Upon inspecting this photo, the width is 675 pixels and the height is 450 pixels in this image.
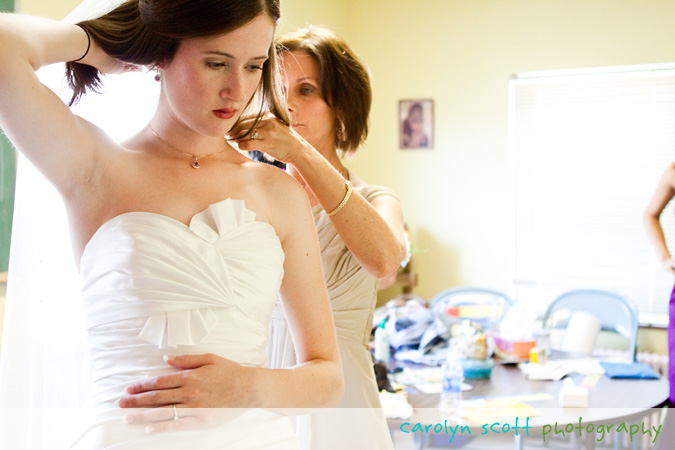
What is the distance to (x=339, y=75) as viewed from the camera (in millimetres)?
1724

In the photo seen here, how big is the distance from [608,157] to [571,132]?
31 centimetres

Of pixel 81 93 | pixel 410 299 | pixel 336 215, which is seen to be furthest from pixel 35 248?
pixel 410 299

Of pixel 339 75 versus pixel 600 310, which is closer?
pixel 339 75

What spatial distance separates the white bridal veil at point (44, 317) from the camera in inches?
50.8

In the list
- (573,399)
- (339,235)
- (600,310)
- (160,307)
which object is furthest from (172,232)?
(600,310)

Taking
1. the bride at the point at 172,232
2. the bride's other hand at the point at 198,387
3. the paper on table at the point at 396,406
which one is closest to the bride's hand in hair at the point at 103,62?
the bride at the point at 172,232

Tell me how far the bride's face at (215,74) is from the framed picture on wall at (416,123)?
4195mm

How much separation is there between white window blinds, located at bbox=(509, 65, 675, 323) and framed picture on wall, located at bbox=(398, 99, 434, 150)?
616 mm

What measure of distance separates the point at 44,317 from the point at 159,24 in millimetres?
622

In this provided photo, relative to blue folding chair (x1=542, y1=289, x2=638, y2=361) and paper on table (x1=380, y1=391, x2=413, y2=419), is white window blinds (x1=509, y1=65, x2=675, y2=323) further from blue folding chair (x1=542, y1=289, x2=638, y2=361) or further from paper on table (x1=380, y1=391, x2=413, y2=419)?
paper on table (x1=380, y1=391, x2=413, y2=419)

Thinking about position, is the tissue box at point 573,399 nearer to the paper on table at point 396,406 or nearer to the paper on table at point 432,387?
the paper on table at point 432,387

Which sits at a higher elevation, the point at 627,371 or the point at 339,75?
the point at 339,75

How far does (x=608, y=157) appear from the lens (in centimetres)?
471

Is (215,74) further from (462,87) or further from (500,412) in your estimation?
(462,87)
